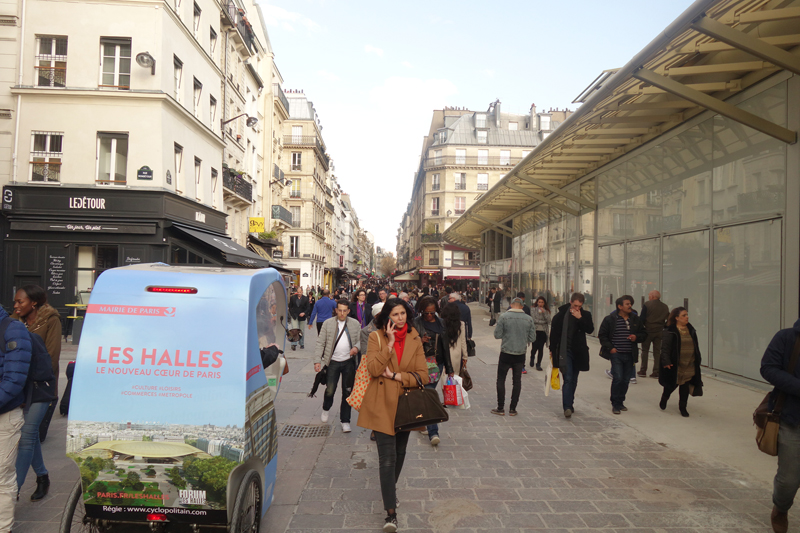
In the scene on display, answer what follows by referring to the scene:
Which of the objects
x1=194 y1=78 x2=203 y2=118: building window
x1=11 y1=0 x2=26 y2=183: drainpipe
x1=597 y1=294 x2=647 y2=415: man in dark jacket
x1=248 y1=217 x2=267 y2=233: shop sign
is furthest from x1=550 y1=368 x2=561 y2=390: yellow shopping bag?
x1=248 y1=217 x2=267 y2=233: shop sign

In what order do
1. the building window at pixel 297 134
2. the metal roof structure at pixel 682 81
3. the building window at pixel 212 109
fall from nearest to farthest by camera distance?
the metal roof structure at pixel 682 81 → the building window at pixel 212 109 → the building window at pixel 297 134

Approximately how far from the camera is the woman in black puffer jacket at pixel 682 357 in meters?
7.37

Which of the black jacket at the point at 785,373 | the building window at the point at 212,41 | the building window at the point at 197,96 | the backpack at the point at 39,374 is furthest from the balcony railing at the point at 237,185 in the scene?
the black jacket at the point at 785,373

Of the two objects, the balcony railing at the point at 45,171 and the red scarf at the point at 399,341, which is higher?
the balcony railing at the point at 45,171

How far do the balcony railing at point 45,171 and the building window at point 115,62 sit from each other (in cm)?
286

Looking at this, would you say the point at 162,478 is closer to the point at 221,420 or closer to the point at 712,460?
the point at 221,420

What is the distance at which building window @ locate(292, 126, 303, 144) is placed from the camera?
49.6m

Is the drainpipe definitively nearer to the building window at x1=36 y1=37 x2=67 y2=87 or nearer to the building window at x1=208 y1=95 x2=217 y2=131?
the building window at x1=36 y1=37 x2=67 y2=87

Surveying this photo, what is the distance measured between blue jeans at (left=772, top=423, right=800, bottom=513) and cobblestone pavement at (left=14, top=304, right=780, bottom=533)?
1.31 ft

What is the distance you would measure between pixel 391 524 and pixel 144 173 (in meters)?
14.8

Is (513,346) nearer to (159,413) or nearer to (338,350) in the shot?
(338,350)

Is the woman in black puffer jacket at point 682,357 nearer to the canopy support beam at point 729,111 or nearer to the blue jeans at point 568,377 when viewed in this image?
the blue jeans at point 568,377

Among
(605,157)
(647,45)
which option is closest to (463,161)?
(605,157)

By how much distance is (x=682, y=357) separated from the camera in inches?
290
